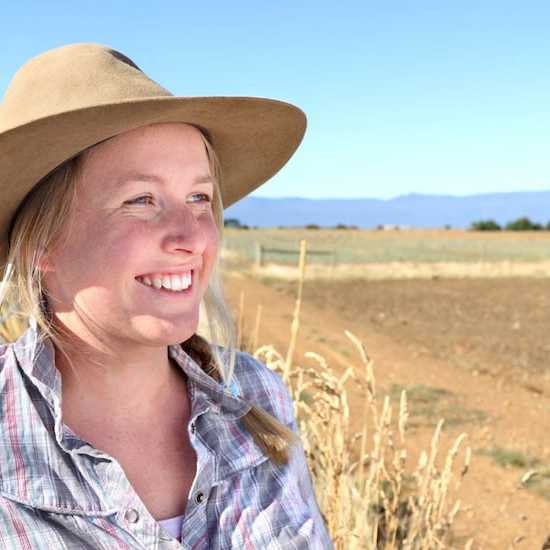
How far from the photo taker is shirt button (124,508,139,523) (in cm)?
128

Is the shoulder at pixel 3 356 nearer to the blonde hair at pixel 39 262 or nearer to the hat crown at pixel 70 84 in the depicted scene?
the blonde hair at pixel 39 262

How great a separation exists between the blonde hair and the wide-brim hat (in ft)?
0.08

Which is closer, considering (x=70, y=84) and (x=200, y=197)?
(x=70, y=84)

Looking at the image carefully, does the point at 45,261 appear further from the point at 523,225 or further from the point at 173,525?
the point at 523,225

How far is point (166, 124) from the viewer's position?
4.66ft

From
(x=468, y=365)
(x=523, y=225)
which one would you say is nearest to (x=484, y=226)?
(x=523, y=225)

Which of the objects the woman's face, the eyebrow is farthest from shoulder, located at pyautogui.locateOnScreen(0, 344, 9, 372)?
the eyebrow

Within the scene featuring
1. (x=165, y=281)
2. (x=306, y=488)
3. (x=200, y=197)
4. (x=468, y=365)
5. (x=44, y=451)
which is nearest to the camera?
(x=44, y=451)

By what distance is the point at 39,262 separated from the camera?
4.64 ft

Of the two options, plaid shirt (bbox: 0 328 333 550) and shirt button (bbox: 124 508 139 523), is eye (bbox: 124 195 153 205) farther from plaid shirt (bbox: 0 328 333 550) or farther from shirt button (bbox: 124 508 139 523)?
shirt button (bbox: 124 508 139 523)

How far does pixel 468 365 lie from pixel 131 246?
8.66 metres

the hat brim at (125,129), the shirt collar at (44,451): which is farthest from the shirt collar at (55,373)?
the hat brim at (125,129)

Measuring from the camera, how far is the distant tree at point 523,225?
7431 cm

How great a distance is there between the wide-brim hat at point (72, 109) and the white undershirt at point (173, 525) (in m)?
0.63
